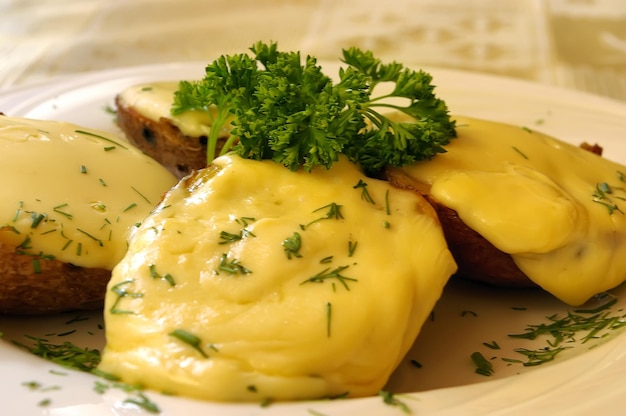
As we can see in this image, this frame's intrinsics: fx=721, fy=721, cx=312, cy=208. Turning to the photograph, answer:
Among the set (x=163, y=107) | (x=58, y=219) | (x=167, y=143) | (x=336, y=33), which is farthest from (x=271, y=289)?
(x=336, y=33)

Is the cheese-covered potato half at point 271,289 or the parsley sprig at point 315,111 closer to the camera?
the cheese-covered potato half at point 271,289

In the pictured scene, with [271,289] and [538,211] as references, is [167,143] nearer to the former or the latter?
[271,289]

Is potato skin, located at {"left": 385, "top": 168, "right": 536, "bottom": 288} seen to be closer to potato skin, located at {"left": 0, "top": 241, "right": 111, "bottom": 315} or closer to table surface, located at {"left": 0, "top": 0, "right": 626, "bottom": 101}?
potato skin, located at {"left": 0, "top": 241, "right": 111, "bottom": 315}

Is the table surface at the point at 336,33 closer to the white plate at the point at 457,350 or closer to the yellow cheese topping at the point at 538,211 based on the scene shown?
the white plate at the point at 457,350

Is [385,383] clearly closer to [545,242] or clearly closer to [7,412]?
[545,242]

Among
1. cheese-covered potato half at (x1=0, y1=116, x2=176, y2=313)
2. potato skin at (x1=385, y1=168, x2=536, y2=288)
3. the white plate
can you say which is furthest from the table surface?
potato skin at (x1=385, y1=168, x2=536, y2=288)

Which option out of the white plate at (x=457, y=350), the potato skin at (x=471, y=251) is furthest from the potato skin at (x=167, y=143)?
the potato skin at (x=471, y=251)

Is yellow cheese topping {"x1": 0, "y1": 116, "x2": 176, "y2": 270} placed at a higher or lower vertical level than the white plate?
higher

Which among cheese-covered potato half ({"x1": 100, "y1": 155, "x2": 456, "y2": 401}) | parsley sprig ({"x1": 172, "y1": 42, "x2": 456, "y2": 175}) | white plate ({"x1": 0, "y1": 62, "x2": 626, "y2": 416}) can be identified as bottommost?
white plate ({"x1": 0, "y1": 62, "x2": 626, "y2": 416})
